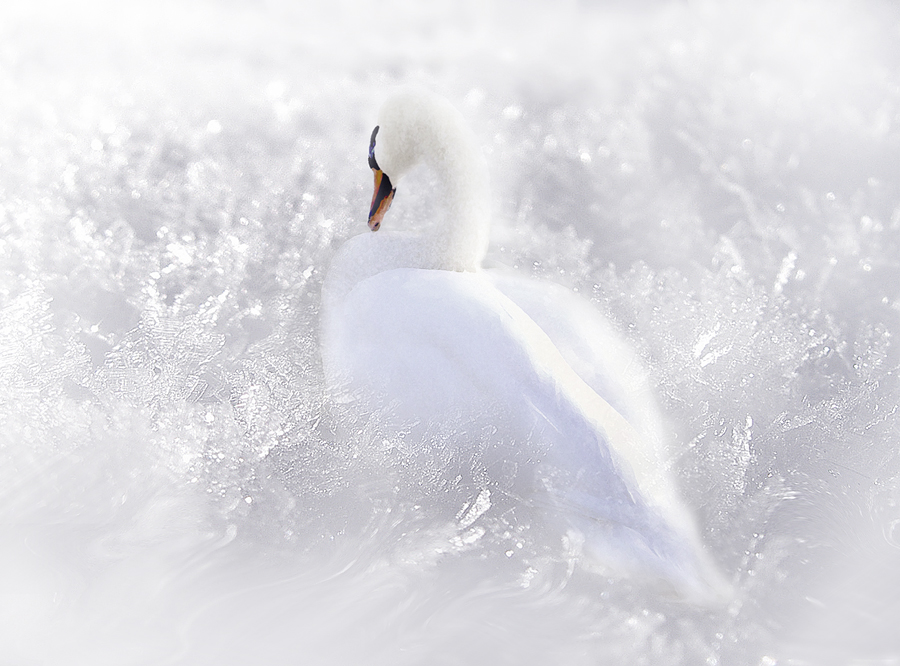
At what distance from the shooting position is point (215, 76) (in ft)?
13.4

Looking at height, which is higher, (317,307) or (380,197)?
(380,197)

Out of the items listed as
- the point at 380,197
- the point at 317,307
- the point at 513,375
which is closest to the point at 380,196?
the point at 380,197

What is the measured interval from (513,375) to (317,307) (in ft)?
3.64

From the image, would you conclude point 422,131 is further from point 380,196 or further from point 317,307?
point 317,307

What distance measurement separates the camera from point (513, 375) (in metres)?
1.96

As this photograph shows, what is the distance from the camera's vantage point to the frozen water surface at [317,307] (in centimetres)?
201

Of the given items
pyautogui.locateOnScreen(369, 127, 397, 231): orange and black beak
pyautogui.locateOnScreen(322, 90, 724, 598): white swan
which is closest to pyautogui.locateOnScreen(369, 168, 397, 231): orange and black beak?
pyautogui.locateOnScreen(369, 127, 397, 231): orange and black beak

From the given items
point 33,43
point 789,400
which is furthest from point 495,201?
point 33,43

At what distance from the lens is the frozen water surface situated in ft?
6.58

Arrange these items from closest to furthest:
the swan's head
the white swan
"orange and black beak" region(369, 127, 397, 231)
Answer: the white swan
the swan's head
"orange and black beak" region(369, 127, 397, 231)

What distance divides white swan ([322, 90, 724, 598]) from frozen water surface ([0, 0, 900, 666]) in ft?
0.41

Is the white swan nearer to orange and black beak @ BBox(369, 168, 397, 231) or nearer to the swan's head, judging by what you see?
the swan's head

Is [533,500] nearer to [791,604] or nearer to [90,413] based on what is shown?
[791,604]

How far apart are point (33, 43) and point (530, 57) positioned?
9.00 ft
